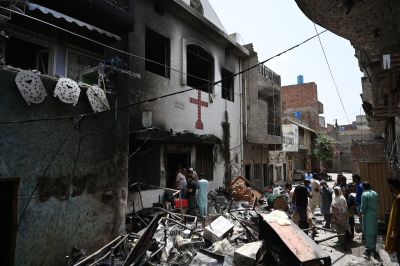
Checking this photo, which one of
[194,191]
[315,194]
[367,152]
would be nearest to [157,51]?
[194,191]

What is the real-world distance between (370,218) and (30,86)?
8666mm

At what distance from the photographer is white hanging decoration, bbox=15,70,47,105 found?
5586 mm

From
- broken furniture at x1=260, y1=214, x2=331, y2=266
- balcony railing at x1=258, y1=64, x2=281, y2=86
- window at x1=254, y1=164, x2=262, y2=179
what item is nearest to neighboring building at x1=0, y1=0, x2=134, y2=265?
broken furniture at x1=260, y1=214, x2=331, y2=266

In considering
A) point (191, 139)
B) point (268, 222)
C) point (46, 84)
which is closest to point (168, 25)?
point (191, 139)

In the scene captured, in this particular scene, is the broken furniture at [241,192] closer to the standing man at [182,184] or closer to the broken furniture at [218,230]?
the standing man at [182,184]

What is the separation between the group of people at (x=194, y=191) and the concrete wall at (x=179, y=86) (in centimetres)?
239

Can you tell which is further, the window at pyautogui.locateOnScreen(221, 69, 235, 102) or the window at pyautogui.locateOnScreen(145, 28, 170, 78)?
the window at pyautogui.locateOnScreen(221, 69, 235, 102)

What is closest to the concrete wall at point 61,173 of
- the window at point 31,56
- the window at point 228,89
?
the window at point 31,56

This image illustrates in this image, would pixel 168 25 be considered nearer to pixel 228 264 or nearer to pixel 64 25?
pixel 64 25

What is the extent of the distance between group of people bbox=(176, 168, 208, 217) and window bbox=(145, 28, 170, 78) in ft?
15.5

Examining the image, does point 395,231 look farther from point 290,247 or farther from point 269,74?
point 269,74

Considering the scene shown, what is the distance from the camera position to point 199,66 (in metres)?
15.9

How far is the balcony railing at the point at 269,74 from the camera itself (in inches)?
747

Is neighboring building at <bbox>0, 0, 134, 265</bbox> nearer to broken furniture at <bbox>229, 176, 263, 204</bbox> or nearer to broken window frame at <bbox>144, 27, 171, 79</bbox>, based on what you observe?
broken window frame at <bbox>144, 27, 171, 79</bbox>
